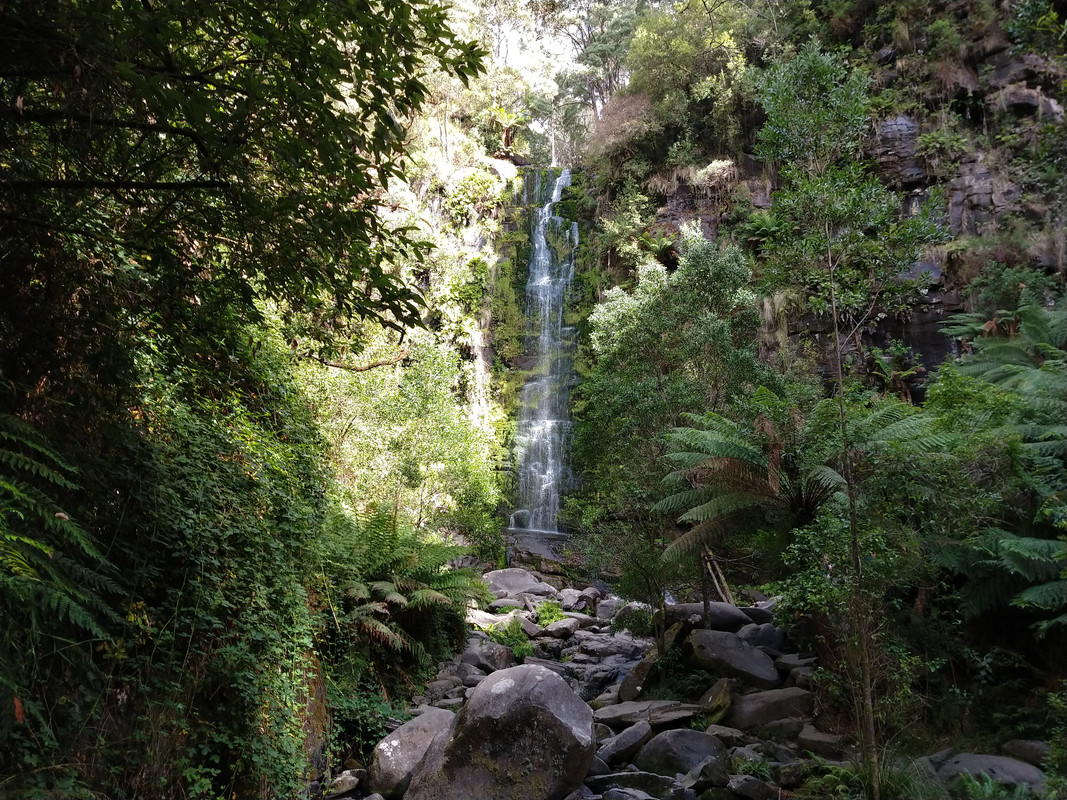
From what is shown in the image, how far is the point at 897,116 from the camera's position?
16312 millimetres

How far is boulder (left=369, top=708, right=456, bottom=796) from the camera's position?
551cm

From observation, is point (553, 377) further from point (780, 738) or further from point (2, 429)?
point (2, 429)

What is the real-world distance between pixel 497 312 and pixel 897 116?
42.9 ft

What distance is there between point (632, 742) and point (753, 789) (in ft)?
5.21

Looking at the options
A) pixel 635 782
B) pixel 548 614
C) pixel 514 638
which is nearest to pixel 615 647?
pixel 514 638

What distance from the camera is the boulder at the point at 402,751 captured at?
551 cm

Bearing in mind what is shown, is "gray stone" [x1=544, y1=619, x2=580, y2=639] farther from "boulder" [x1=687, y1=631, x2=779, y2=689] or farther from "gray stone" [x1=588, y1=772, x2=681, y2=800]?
"gray stone" [x1=588, y1=772, x2=681, y2=800]

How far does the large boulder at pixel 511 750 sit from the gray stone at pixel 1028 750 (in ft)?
10.2

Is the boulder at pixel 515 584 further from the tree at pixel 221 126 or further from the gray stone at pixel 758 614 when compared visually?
the tree at pixel 221 126

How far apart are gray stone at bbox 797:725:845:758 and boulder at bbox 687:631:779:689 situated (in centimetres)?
132

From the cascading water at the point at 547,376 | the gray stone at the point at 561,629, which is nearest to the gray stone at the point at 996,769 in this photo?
the gray stone at the point at 561,629

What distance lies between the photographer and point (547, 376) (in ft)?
73.4

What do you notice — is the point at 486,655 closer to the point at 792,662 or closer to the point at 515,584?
the point at 792,662

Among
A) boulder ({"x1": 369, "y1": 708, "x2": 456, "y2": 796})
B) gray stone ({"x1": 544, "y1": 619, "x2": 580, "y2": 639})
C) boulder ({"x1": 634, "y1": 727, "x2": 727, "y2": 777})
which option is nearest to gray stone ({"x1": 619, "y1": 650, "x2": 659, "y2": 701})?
boulder ({"x1": 634, "y1": 727, "x2": 727, "y2": 777})
